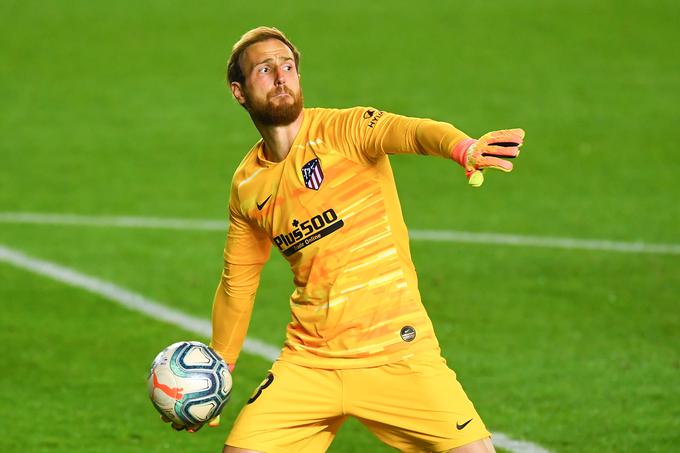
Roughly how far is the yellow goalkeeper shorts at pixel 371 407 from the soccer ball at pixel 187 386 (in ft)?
0.80

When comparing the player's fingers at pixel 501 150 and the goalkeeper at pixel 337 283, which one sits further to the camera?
the goalkeeper at pixel 337 283

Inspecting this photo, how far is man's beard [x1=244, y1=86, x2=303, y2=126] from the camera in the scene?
6508 millimetres

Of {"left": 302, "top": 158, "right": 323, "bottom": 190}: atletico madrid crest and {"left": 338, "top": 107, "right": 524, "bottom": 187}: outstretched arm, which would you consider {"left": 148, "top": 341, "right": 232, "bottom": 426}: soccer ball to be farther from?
{"left": 338, "top": 107, "right": 524, "bottom": 187}: outstretched arm

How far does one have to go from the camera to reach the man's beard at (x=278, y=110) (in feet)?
21.4

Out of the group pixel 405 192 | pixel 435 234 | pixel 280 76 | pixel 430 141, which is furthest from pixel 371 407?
pixel 405 192

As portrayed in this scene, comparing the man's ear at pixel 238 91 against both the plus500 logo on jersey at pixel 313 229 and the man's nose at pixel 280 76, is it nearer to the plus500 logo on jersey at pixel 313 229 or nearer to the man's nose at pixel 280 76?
the man's nose at pixel 280 76

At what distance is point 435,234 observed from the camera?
13.6m

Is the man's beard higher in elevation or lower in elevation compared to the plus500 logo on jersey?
higher

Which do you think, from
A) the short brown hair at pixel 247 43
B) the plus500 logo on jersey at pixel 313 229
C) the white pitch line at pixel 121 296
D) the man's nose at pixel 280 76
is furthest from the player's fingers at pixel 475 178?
the white pitch line at pixel 121 296

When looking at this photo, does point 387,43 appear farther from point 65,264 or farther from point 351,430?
point 351,430

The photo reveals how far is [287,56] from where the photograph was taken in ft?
21.7

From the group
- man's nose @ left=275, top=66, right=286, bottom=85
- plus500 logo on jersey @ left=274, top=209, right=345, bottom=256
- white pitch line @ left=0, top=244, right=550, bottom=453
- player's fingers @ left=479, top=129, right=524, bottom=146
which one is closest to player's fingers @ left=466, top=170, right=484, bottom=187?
player's fingers @ left=479, top=129, right=524, bottom=146

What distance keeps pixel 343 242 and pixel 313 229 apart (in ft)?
0.51

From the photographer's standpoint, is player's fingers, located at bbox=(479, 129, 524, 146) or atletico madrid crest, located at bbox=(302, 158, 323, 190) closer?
player's fingers, located at bbox=(479, 129, 524, 146)
